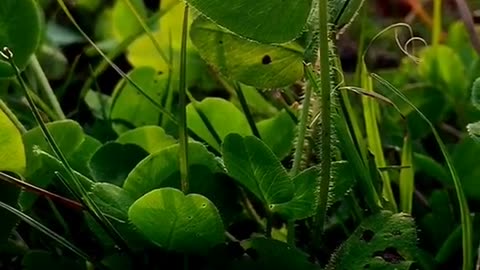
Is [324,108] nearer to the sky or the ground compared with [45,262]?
nearer to the sky

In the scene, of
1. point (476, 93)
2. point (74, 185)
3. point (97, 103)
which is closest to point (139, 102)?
point (97, 103)

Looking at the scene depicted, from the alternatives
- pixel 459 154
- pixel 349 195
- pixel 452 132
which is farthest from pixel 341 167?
pixel 452 132

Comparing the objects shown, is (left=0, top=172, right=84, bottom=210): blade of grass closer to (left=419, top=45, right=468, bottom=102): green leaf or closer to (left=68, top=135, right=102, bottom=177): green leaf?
(left=68, top=135, right=102, bottom=177): green leaf

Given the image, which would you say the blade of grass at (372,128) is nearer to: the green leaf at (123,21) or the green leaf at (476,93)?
the green leaf at (476,93)

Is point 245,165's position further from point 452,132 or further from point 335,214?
point 452,132

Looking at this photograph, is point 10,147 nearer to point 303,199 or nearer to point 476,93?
point 303,199

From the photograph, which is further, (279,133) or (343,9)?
(279,133)

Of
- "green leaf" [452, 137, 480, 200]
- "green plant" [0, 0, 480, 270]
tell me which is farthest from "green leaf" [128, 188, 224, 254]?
"green leaf" [452, 137, 480, 200]
